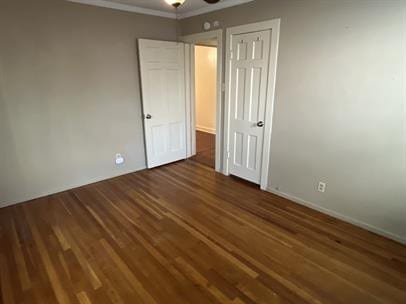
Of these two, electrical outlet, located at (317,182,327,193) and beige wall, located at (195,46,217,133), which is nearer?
electrical outlet, located at (317,182,327,193)

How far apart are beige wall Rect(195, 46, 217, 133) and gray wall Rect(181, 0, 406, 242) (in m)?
3.36

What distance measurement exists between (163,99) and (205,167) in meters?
1.37

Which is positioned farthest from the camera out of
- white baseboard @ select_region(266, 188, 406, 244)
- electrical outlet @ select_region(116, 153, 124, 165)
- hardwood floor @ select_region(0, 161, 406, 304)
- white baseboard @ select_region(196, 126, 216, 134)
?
white baseboard @ select_region(196, 126, 216, 134)

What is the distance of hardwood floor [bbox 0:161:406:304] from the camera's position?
1.86m

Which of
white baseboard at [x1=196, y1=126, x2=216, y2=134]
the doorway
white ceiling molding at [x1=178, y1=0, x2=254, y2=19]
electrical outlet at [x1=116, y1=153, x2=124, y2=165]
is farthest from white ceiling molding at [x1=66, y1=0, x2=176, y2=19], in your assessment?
white baseboard at [x1=196, y1=126, x2=216, y2=134]

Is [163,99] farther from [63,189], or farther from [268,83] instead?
[63,189]

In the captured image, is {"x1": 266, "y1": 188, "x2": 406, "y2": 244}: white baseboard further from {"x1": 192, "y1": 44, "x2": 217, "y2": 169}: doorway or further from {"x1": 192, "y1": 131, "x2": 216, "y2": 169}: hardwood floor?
{"x1": 192, "y1": 44, "x2": 217, "y2": 169}: doorway

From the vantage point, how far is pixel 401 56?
6.89ft

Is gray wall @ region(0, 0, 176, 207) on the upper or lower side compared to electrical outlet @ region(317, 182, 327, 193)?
upper

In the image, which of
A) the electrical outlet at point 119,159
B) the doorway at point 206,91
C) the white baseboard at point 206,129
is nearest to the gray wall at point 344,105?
the electrical outlet at point 119,159

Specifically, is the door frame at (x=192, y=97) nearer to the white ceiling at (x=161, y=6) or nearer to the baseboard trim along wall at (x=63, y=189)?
the white ceiling at (x=161, y=6)

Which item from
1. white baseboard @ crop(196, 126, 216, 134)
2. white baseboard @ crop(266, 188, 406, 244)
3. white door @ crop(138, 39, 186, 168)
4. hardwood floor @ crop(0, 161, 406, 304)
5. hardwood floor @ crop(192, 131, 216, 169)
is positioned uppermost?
white door @ crop(138, 39, 186, 168)

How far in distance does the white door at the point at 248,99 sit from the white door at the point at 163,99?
1.10 m

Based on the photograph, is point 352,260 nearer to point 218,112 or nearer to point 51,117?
point 218,112
